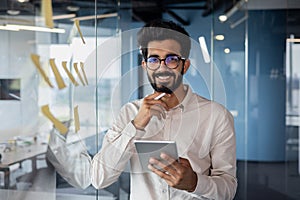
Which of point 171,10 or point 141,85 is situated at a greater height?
point 171,10

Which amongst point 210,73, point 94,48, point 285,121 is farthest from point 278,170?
point 94,48

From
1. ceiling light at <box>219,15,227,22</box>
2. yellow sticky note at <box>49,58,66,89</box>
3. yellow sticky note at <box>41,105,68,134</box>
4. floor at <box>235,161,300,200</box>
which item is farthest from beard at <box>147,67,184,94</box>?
ceiling light at <box>219,15,227,22</box>

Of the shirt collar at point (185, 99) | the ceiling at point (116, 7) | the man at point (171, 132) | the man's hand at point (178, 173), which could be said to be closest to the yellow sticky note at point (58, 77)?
the man at point (171, 132)

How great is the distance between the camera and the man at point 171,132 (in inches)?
41.9

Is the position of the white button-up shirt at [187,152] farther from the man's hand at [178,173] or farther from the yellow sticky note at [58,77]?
the yellow sticky note at [58,77]

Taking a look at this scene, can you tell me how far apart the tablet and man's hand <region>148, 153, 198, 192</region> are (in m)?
0.02

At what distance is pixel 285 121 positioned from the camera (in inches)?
116

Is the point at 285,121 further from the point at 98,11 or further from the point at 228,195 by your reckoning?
the point at 228,195

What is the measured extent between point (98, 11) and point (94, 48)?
1.66m

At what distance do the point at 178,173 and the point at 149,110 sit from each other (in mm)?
199

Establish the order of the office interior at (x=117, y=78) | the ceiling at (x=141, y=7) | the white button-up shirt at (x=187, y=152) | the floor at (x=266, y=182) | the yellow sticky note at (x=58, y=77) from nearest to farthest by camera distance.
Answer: the white button-up shirt at (x=187, y=152) < the yellow sticky note at (x=58, y=77) < the office interior at (x=117, y=78) < the ceiling at (x=141, y=7) < the floor at (x=266, y=182)

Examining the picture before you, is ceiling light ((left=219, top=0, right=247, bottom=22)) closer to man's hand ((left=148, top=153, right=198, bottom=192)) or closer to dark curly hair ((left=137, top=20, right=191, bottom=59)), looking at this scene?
dark curly hair ((left=137, top=20, right=191, bottom=59))

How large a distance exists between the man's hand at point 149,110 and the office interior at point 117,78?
84 mm

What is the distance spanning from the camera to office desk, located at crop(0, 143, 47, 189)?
7.37 feet
